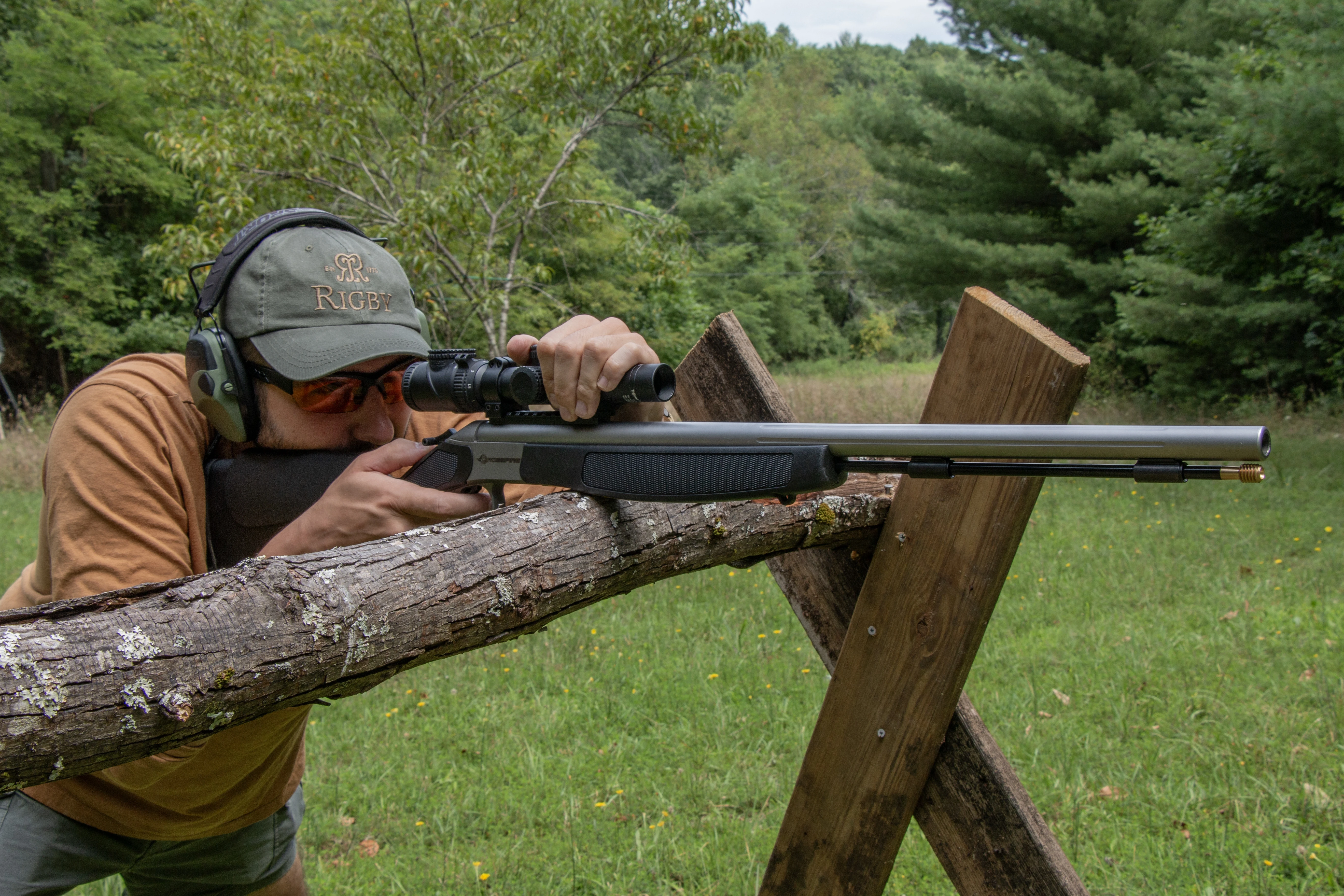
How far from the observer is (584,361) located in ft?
4.96

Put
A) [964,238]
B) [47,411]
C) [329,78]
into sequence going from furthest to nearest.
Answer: [47,411] → [964,238] → [329,78]

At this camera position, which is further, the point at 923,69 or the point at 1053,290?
the point at 923,69

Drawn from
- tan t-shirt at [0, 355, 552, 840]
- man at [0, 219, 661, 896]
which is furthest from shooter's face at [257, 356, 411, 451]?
tan t-shirt at [0, 355, 552, 840]

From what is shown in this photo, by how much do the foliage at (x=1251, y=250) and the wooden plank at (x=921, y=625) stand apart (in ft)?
29.8

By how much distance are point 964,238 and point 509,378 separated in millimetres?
17258

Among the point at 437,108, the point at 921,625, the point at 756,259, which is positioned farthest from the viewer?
the point at 756,259

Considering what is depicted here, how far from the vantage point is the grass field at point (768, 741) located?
3.24 meters

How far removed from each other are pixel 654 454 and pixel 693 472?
0.08 meters

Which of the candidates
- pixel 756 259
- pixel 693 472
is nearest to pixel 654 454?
pixel 693 472

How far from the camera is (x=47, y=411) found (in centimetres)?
1852

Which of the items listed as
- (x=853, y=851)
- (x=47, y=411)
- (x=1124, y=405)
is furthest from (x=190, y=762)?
(x=47, y=411)

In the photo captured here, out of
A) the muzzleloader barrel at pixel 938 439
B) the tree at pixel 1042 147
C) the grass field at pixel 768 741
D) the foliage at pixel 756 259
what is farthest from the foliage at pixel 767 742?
the foliage at pixel 756 259

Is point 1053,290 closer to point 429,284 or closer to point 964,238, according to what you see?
point 964,238

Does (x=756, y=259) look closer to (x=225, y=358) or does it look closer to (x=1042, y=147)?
(x=1042, y=147)
